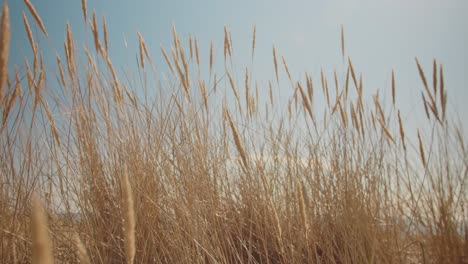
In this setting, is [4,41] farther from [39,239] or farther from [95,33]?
[95,33]

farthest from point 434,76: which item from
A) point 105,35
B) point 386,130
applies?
point 105,35

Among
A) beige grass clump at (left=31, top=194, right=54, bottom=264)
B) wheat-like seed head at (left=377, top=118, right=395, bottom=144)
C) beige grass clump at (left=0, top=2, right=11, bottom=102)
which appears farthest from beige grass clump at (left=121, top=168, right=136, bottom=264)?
wheat-like seed head at (left=377, top=118, right=395, bottom=144)

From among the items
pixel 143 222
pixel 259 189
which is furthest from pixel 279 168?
pixel 143 222

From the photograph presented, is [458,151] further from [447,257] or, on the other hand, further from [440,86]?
[447,257]

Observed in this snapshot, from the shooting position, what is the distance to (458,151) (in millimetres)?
1640

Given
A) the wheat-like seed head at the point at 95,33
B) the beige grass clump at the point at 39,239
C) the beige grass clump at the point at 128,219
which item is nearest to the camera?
the beige grass clump at the point at 39,239

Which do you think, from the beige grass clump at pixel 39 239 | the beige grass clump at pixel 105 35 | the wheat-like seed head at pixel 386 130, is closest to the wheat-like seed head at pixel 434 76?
the wheat-like seed head at pixel 386 130

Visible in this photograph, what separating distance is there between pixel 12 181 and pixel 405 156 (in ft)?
5.55

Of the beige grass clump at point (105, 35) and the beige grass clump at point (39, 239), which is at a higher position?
the beige grass clump at point (105, 35)

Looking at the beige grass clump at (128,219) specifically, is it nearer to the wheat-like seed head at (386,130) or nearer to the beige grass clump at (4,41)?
the beige grass clump at (4,41)

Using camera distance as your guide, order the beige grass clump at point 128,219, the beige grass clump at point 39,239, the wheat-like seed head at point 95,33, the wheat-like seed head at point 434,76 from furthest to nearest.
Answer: the wheat-like seed head at point 95,33 < the wheat-like seed head at point 434,76 < the beige grass clump at point 128,219 < the beige grass clump at point 39,239

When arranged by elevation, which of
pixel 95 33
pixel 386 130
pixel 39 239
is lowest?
pixel 39 239

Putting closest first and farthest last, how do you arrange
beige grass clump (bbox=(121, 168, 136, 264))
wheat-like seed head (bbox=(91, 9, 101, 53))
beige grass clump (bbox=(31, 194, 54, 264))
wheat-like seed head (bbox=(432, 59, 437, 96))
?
beige grass clump (bbox=(31, 194, 54, 264)), beige grass clump (bbox=(121, 168, 136, 264)), wheat-like seed head (bbox=(432, 59, 437, 96)), wheat-like seed head (bbox=(91, 9, 101, 53))

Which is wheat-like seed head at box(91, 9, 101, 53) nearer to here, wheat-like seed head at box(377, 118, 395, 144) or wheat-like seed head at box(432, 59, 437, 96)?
wheat-like seed head at box(377, 118, 395, 144)
